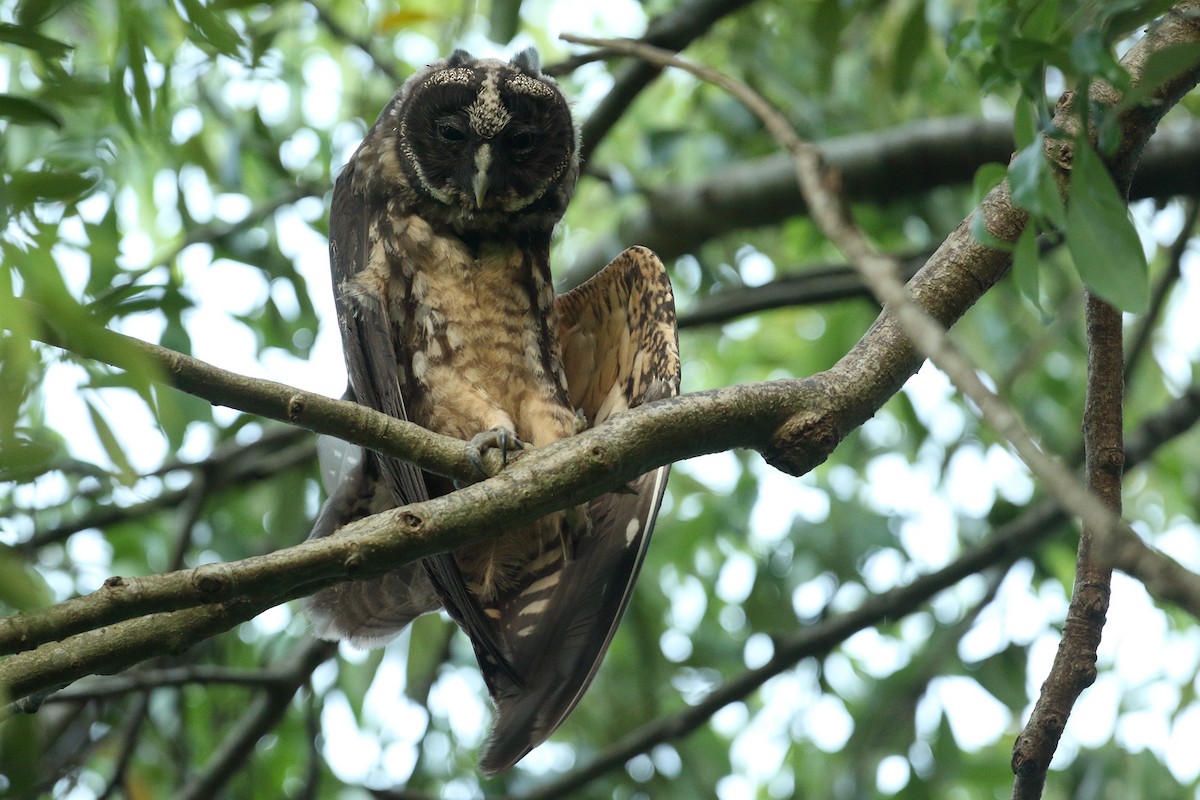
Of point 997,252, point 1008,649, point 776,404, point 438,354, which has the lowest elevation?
point 1008,649

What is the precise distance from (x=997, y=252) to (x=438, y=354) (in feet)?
6.25

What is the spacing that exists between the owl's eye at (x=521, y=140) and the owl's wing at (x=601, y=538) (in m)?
0.53

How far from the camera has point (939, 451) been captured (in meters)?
6.18

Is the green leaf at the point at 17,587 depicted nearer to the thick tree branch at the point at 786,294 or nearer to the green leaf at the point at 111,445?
the green leaf at the point at 111,445

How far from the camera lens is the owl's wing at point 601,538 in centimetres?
345

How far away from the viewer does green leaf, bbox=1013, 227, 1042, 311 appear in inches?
70.9

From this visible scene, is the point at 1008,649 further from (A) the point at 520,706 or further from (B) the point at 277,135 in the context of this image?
(B) the point at 277,135

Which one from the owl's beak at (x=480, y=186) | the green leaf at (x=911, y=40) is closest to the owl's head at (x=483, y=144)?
the owl's beak at (x=480, y=186)

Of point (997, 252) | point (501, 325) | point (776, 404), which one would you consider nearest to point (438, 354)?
point (501, 325)

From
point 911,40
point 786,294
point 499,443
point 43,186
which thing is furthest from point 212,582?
point 911,40

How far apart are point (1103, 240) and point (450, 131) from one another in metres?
2.79

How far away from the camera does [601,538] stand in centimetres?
374

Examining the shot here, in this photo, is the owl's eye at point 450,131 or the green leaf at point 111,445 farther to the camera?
the owl's eye at point 450,131

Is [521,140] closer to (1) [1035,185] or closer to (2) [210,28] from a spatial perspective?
(2) [210,28]
